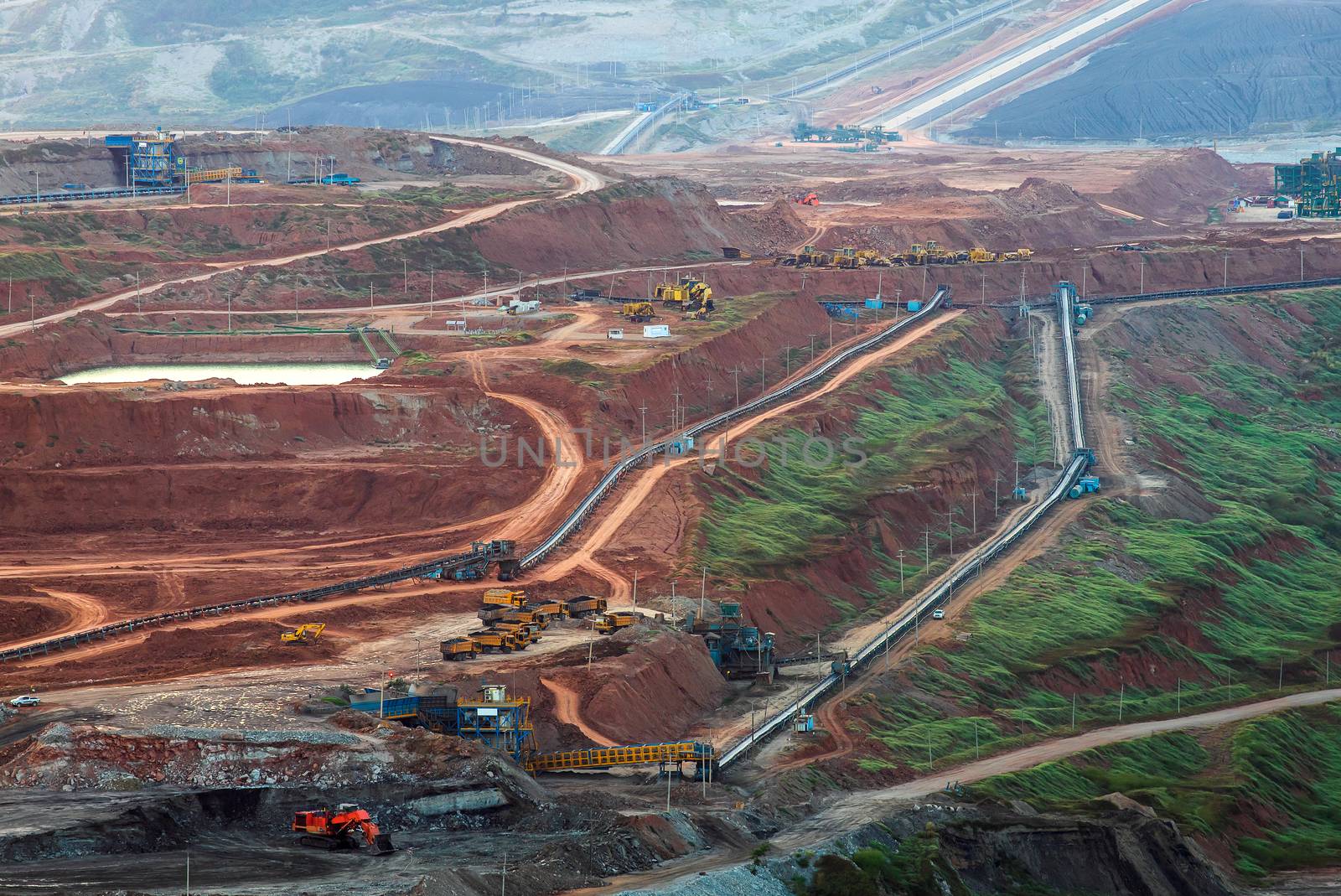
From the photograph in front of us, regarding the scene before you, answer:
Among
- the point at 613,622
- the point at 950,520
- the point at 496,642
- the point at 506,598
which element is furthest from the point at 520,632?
the point at 950,520

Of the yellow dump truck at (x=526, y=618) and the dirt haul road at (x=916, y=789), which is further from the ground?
the yellow dump truck at (x=526, y=618)

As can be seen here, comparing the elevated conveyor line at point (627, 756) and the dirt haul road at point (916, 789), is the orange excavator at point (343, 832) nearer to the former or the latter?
the dirt haul road at point (916, 789)

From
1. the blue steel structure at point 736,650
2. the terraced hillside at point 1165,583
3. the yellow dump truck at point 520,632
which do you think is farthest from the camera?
the terraced hillside at point 1165,583

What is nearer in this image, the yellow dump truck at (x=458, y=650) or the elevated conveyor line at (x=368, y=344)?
the yellow dump truck at (x=458, y=650)

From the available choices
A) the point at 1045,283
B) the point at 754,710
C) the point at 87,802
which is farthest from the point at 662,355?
the point at 87,802

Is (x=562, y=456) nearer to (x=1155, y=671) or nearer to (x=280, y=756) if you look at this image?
(x=1155, y=671)

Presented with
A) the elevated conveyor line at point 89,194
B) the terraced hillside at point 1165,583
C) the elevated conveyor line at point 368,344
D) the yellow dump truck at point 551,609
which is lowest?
the terraced hillside at point 1165,583

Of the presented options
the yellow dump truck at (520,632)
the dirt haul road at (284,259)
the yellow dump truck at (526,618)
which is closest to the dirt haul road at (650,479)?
the yellow dump truck at (526,618)
